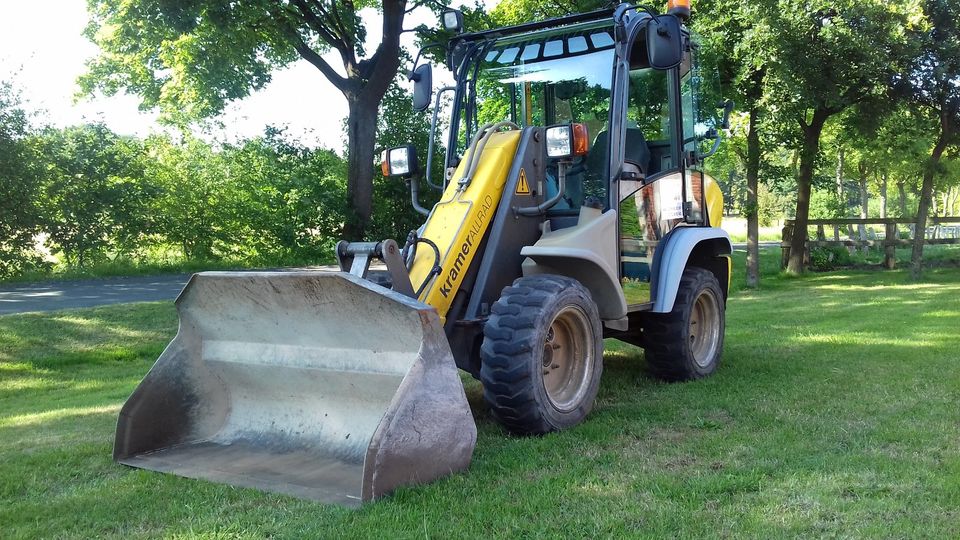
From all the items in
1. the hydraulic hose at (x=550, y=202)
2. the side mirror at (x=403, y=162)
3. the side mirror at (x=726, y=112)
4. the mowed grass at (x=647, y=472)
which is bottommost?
the mowed grass at (x=647, y=472)

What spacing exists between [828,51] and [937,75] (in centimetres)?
250

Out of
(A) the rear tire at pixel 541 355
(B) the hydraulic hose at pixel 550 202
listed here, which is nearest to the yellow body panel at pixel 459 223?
(B) the hydraulic hose at pixel 550 202

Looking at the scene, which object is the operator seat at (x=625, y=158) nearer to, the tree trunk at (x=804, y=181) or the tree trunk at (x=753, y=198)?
the tree trunk at (x=753, y=198)

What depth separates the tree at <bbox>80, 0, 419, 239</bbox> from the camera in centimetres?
1389

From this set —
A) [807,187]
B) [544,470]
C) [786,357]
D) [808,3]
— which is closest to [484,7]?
[808,3]

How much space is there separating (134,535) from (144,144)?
61.7ft

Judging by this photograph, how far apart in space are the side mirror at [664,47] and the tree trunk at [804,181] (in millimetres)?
13477

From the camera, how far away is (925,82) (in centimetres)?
1583

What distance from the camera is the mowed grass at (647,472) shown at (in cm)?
338

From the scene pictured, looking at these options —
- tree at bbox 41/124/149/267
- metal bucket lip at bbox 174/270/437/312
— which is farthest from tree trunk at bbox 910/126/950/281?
tree at bbox 41/124/149/267

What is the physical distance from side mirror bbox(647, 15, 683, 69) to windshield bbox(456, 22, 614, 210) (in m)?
0.60

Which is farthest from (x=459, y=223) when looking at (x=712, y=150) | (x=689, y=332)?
(x=712, y=150)

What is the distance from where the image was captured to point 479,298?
5.11 metres

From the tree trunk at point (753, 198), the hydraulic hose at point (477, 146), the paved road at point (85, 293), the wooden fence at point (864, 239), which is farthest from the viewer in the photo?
the wooden fence at point (864, 239)
